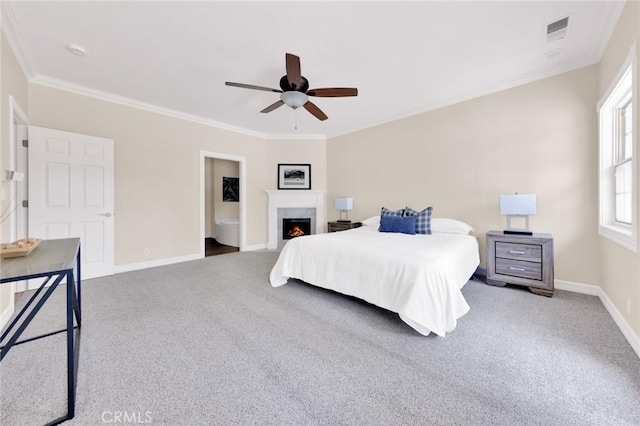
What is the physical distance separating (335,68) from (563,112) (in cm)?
276

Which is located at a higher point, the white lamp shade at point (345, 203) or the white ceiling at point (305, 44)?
the white ceiling at point (305, 44)

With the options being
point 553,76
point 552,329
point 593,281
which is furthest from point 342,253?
point 553,76

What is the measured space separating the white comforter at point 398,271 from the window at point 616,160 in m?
1.25

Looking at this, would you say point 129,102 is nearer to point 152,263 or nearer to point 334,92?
point 152,263

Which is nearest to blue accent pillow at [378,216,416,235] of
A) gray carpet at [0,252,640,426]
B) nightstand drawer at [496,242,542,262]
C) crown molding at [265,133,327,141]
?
nightstand drawer at [496,242,542,262]

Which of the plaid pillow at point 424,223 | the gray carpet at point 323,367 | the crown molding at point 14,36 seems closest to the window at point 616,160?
the gray carpet at point 323,367

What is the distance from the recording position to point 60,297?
2.70m

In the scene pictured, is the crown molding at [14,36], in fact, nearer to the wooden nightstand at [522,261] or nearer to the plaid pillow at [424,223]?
the plaid pillow at [424,223]

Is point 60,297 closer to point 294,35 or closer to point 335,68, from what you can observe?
point 294,35

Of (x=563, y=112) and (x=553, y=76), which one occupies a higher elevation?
(x=553, y=76)

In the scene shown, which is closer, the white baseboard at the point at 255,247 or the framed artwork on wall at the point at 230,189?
the white baseboard at the point at 255,247

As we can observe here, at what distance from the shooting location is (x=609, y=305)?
2.34 m

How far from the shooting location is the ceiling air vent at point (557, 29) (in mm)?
2225

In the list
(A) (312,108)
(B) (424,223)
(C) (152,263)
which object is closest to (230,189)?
(C) (152,263)
